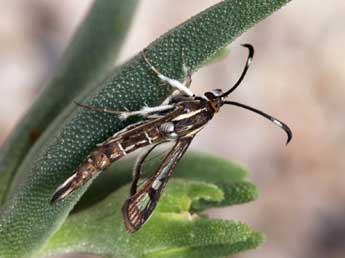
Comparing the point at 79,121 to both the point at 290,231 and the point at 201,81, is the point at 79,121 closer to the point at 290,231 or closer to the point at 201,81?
the point at 201,81

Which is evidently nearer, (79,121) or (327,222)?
(79,121)

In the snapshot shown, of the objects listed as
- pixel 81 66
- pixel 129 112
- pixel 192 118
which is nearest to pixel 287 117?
pixel 81 66

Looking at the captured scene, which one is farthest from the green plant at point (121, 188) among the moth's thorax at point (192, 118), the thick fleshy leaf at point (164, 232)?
the moth's thorax at point (192, 118)

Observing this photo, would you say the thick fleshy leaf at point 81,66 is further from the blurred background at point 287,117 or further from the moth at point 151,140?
the blurred background at point 287,117

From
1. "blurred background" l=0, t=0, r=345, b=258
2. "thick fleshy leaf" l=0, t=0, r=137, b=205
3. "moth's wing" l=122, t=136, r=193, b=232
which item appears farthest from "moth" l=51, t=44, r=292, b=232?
"blurred background" l=0, t=0, r=345, b=258

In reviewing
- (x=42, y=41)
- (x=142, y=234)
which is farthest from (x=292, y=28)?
(x=142, y=234)

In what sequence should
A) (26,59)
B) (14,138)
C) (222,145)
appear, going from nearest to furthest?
(14,138), (26,59), (222,145)
